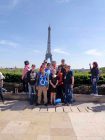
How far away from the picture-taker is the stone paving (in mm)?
7203

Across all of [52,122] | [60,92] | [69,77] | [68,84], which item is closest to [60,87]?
Answer: [60,92]

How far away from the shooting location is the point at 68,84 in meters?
12.2

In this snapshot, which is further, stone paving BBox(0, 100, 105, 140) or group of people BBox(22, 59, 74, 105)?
group of people BBox(22, 59, 74, 105)

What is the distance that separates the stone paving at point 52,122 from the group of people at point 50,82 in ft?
2.07

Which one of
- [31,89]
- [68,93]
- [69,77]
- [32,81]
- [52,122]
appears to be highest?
[69,77]

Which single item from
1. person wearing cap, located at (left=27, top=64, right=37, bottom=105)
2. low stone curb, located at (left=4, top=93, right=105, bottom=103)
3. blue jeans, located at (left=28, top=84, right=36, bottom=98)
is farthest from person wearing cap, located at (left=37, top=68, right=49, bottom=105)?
low stone curb, located at (left=4, top=93, right=105, bottom=103)

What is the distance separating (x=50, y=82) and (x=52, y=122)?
11.3 ft

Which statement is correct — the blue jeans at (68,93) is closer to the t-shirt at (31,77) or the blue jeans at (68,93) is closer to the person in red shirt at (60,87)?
the person in red shirt at (60,87)

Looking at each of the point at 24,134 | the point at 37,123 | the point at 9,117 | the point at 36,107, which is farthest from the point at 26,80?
the point at 24,134

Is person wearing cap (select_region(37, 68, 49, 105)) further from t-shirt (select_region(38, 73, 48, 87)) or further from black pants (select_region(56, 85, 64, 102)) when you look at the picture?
black pants (select_region(56, 85, 64, 102))

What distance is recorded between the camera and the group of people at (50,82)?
1195 centimetres

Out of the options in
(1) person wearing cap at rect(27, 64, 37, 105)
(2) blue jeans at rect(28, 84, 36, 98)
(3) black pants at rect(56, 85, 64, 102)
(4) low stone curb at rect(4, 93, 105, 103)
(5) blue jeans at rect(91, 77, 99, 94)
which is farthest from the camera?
(5) blue jeans at rect(91, 77, 99, 94)

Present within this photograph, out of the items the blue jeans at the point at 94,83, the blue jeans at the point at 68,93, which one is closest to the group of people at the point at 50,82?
the blue jeans at the point at 68,93

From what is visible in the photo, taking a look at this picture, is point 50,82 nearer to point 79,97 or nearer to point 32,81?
point 32,81
